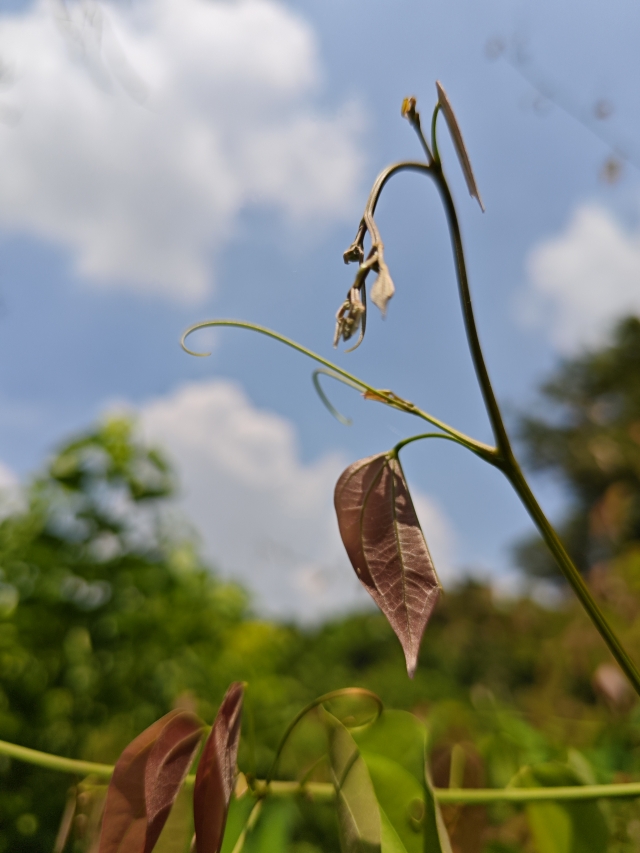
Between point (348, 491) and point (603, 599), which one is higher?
point (603, 599)

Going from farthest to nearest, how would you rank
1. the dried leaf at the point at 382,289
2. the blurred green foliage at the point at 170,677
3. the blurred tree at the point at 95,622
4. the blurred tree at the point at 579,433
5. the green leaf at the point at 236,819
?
the blurred tree at the point at 579,433
the blurred tree at the point at 95,622
the blurred green foliage at the point at 170,677
the green leaf at the point at 236,819
the dried leaf at the point at 382,289

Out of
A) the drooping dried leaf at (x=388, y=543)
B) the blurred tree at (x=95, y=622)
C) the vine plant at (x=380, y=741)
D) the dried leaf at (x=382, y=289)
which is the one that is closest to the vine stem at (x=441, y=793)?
the vine plant at (x=380, y=741)

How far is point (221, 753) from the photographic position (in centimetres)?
25

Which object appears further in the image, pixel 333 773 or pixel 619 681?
pixel 619 681

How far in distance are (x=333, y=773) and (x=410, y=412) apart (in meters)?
0.16

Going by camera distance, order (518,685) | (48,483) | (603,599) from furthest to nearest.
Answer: (518,685) < (603,599) < (48,483)

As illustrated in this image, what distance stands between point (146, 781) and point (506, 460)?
18cm

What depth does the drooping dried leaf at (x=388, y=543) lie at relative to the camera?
239mm

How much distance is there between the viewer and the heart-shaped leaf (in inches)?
9.8

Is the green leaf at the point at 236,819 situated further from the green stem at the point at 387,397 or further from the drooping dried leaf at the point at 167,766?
the green stem at the point at 387,397

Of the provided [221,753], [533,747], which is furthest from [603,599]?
[221,753]

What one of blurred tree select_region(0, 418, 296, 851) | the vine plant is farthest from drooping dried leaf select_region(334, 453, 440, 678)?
blurred tree select_region(0, 418, 296, 851)

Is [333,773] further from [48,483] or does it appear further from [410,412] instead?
[48,483]

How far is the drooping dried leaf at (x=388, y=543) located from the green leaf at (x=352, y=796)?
8 centimetres
